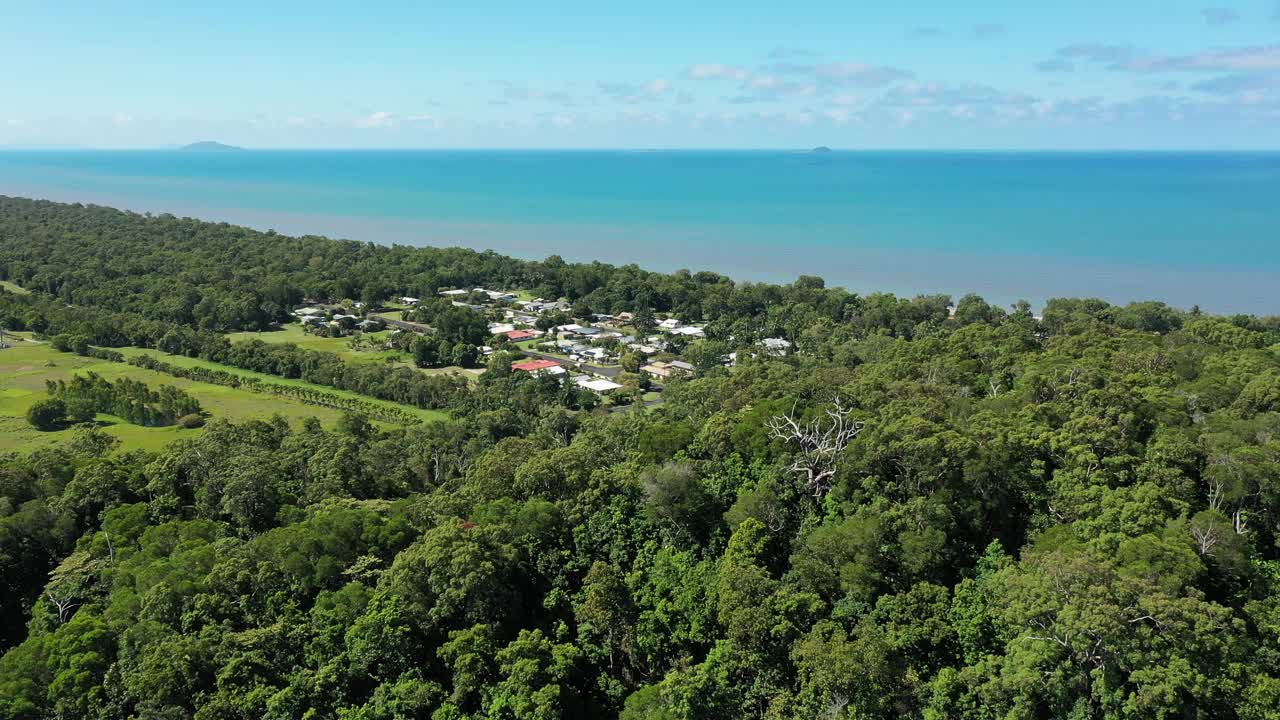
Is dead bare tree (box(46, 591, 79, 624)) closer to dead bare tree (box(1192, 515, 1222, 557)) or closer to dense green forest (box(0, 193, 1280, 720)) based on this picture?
dense green forest (box(0, 193, 1280, 720))

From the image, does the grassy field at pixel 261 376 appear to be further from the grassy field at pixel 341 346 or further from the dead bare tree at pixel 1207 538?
the dead bare tree at pixel 1207 538

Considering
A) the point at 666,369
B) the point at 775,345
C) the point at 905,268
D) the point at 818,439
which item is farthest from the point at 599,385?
the point at 905,268

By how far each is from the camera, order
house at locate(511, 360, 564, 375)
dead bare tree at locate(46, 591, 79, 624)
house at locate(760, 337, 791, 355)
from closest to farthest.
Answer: dead bare tree at locate(46, 591, 79, 624) < house at locate(511, 360, 564, 375) < house at locate(760, 337, 791, 355)

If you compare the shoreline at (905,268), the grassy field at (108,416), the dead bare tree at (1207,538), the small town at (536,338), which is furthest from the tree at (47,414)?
the shoreline at (905,268)

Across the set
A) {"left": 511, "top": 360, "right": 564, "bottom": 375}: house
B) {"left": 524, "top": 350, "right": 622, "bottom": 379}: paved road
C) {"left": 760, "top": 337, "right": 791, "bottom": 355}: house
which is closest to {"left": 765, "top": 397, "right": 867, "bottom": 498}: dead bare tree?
{"left": 511, "top": 360, "right": 564, "bottom": 375}: house

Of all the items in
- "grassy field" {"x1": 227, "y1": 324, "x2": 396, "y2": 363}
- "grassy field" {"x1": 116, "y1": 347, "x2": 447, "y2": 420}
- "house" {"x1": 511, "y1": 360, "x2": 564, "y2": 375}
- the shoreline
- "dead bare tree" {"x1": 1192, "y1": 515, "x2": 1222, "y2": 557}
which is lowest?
"grassy field" {"x1": 116, "y1": 347, "x2": 447, "y2": 420}

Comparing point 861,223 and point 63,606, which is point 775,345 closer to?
point 63,606
